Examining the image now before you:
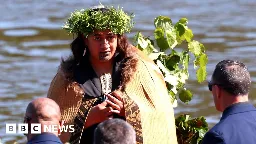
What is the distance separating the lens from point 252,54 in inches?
606

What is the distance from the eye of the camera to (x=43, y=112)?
16.4 feet

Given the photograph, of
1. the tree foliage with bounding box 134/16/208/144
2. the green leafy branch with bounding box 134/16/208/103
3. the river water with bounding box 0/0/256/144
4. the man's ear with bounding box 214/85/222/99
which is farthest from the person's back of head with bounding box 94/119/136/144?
the river water with bounding box 0/0/256/144

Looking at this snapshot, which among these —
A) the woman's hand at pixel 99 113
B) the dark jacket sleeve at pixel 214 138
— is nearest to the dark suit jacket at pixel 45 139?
the dark jacket sleeve at pixel 214 138

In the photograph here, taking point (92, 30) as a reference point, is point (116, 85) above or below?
below

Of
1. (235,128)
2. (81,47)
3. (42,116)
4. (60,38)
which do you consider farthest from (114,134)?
(60,38)

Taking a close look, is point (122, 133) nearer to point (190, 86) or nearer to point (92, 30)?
point (92, 30)

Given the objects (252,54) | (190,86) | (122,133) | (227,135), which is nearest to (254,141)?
(227,135)

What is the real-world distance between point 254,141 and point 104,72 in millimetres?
1786

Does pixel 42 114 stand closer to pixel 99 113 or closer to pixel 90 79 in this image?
pixel 99 113

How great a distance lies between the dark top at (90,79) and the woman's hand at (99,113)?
122mm

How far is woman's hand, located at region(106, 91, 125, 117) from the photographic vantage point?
656cm

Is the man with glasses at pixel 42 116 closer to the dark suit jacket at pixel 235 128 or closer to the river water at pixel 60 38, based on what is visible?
the dark suit jacket at pixel 235 128

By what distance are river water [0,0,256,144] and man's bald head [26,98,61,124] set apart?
5.88m

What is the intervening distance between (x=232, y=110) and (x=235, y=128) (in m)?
0.11
